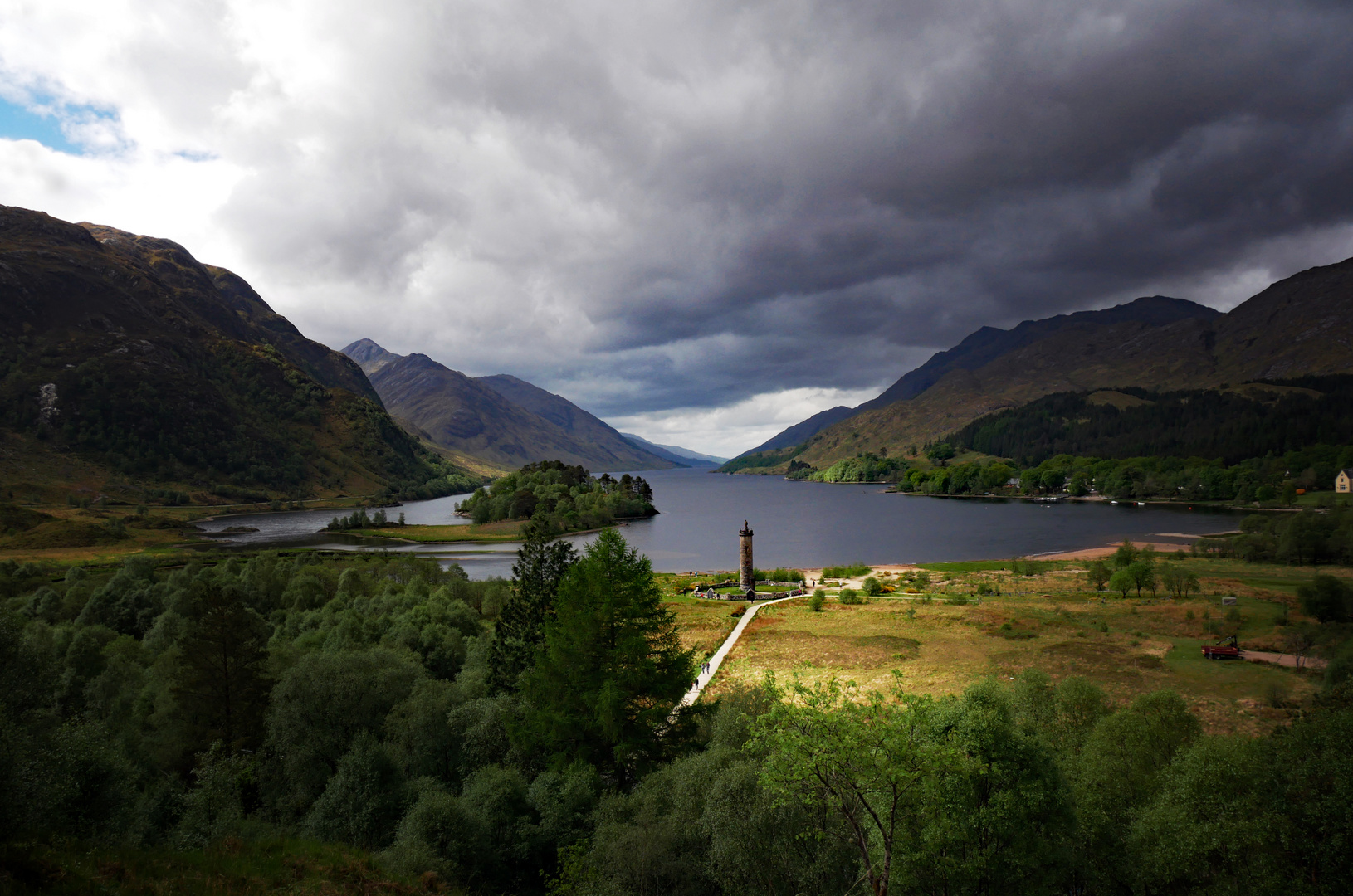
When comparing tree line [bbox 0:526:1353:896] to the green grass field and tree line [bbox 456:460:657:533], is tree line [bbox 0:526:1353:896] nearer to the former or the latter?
the green grass field

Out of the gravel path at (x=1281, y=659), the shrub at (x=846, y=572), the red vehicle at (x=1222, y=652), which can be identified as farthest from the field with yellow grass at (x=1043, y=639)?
the shrub at (x=846, y=572)

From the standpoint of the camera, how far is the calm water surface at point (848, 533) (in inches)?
4193

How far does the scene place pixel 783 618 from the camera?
60875mm

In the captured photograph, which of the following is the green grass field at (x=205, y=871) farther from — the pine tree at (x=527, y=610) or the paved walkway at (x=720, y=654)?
the paved walkway at (x=720, y=654)

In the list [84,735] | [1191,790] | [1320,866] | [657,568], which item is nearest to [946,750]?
[1191,790]

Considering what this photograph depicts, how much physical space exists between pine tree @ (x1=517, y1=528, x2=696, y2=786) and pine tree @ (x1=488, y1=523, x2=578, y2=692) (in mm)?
5041

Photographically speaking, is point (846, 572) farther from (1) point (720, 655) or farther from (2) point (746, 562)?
(1) point (720, 655)

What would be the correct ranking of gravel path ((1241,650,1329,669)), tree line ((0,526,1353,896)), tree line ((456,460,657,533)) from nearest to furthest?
tree line ((0,526,1353,896))
gravel path ((1241,650,1329,669))
tree line ((456,460,657,533))

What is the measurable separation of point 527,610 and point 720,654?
63.0 ft

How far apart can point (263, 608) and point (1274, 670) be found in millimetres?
75867

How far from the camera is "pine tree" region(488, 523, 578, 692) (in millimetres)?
33188

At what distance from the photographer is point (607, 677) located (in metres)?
26.0

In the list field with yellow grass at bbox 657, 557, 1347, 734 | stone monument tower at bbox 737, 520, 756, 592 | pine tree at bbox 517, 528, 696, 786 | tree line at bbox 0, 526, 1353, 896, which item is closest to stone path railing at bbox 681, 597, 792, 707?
field with yellow grass at bbox 657, 557, 1347, 734

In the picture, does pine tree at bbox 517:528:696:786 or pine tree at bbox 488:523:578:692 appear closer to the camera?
pine tree at bbox 517:528:696:786
